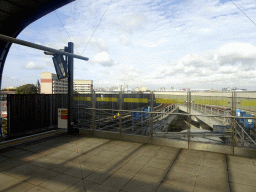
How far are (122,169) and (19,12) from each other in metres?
8.81

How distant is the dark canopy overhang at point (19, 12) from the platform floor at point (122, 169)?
6240mm

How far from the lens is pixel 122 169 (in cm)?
418

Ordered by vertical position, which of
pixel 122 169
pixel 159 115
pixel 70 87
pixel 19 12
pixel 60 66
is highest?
pixel 19 12

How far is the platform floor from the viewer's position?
3.39 metres

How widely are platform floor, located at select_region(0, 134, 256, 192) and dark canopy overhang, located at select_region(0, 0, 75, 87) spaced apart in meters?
6.24

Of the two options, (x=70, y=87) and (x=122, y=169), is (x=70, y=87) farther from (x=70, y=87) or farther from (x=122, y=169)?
(x=122, y=169)

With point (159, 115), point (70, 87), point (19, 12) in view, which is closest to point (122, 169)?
point (159, 115)

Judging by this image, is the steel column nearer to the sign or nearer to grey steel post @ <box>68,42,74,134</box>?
grey steel post @ <box>68,42,74,134</box>

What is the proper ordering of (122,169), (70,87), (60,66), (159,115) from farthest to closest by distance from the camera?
(70,87) < (60,66) < (159,115) < (122,169)

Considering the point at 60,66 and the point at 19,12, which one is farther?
the point at 19,12

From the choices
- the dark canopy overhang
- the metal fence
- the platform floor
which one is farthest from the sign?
the platform floor

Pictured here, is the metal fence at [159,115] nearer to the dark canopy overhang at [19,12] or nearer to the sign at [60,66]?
the sign at [60,66]

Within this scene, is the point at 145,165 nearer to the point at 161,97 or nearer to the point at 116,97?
the point at 161,97

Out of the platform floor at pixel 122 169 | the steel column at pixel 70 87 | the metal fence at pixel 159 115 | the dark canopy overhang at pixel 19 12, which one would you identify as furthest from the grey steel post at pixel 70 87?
the dark canopy overhang at pixel 19 12
